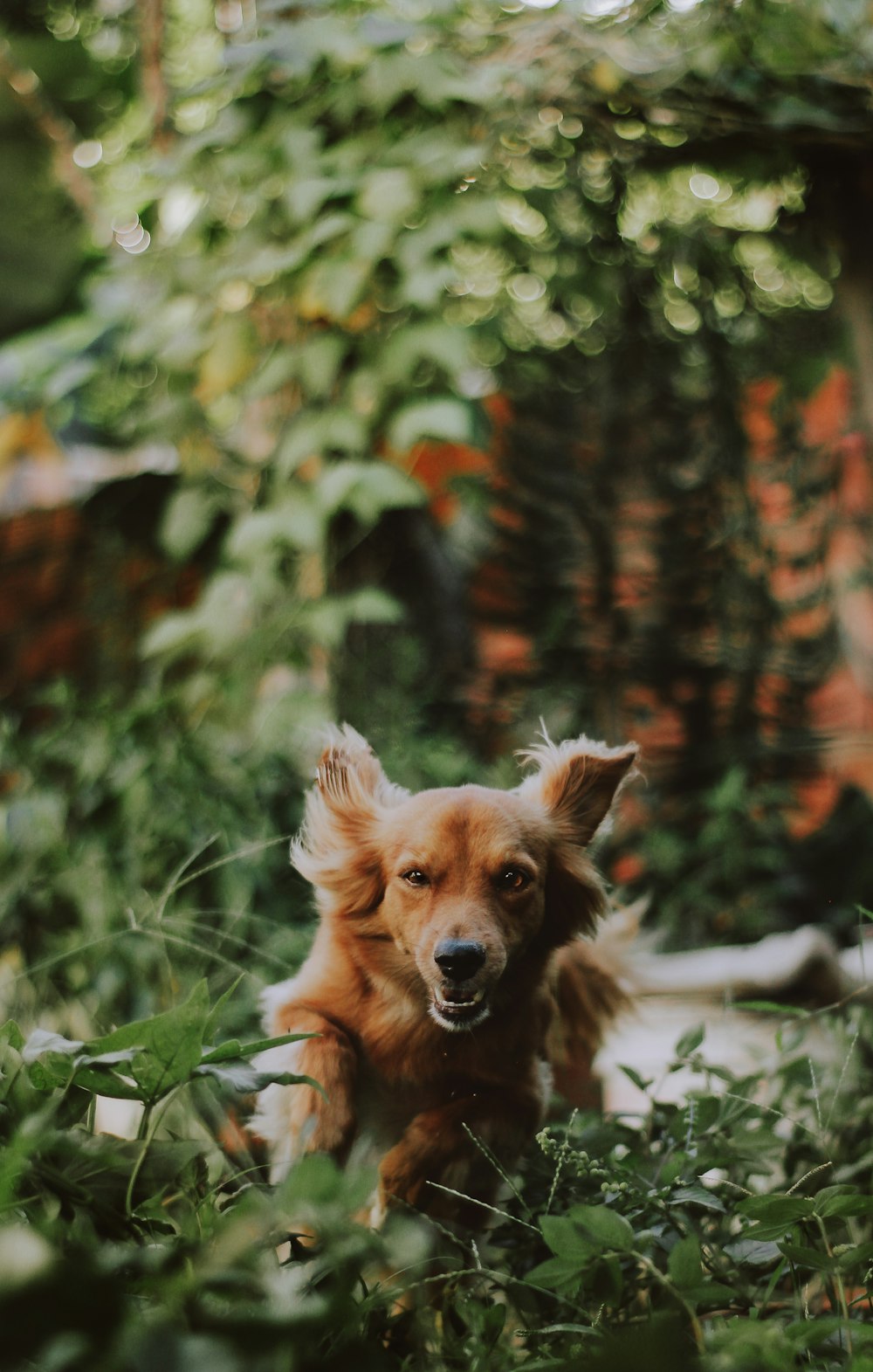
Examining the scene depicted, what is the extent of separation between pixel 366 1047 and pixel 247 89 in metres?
1.61

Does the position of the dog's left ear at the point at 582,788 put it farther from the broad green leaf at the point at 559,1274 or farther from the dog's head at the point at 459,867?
the broad green leaf at the point at 559,1274

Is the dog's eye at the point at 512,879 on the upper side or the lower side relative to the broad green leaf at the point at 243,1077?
upper

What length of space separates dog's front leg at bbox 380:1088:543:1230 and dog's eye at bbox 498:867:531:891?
0.54 ft

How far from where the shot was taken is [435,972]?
0.75 meters

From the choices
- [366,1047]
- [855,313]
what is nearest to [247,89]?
[855,313]

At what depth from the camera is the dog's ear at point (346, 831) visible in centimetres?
83

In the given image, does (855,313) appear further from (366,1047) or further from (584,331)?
(366,1047)

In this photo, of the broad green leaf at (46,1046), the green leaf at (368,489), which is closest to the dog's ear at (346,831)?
the broad green leaf at (46,1046)

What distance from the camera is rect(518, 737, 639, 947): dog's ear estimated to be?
0.83 metres

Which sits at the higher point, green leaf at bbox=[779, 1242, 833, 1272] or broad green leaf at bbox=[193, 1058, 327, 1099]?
broad green leaf at bbox=[193, 1058, 327, 1099]

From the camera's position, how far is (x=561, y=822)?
2.73ft

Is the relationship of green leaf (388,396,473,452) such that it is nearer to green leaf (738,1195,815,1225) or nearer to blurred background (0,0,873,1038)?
blurred background (0,0,873,1038)

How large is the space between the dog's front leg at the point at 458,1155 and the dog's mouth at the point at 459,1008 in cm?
8

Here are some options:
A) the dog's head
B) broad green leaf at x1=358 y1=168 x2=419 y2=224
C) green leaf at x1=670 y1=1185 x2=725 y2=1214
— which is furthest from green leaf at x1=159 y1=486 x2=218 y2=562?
green leaf at x1=670 y1=1185 x2=725 y2=1214
